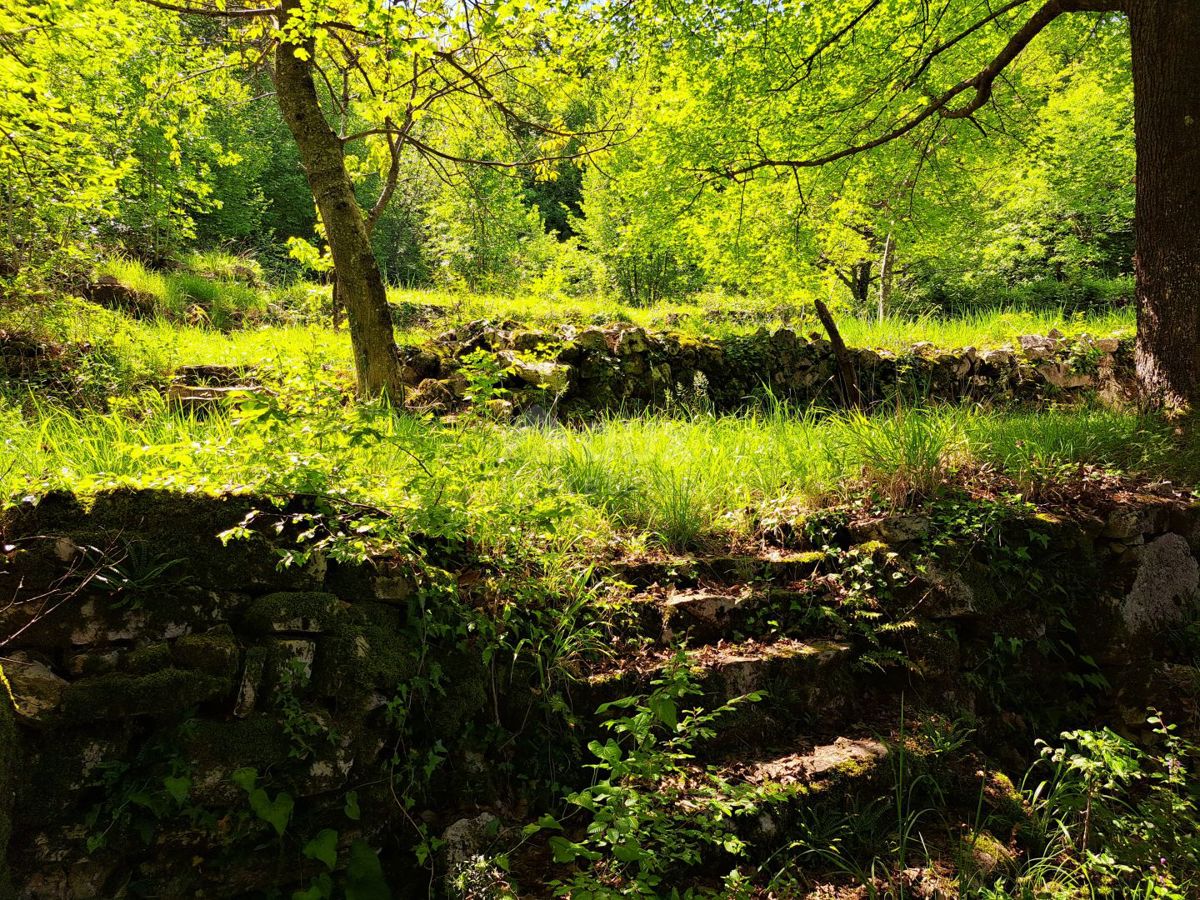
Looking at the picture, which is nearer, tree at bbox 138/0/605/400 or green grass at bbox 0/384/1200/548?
green grass at bbox 0/384/1200/548

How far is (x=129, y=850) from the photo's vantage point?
176 cm

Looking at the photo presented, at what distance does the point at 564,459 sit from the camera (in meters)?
3.78

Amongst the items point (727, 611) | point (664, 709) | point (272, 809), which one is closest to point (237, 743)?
point (272, 809)

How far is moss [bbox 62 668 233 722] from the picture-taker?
1818mm

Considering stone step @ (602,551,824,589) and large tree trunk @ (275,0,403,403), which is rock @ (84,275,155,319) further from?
stone step @ (602,551,824,589)

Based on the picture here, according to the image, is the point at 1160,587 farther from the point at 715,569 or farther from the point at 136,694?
the point at 136,694

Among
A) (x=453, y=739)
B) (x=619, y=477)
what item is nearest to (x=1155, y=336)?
(x=619, y=477)

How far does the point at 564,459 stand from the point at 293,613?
6.14 ft

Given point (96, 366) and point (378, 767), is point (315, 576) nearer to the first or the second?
point (378, 767)

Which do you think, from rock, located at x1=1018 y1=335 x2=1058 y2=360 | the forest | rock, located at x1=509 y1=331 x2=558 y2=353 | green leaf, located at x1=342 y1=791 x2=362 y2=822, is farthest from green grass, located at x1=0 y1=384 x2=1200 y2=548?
rock, located at x1=1018 y1=335 x2=1058 y2=360

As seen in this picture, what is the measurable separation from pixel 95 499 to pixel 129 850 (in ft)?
3.83

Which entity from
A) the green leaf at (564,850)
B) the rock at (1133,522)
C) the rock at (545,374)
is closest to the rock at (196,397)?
the rock at (545,374)

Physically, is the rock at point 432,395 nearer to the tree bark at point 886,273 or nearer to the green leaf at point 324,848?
the green leaf at point 324,848

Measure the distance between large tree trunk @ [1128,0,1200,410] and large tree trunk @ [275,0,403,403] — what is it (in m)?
5.80
